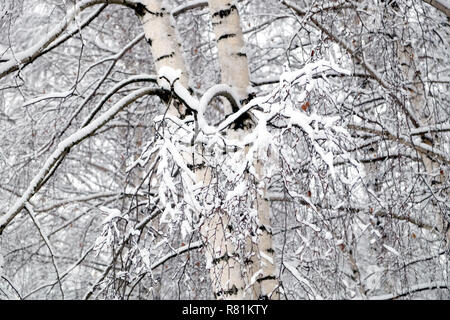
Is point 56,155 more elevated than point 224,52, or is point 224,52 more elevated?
Result: point 224,52

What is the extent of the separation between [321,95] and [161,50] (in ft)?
4.13

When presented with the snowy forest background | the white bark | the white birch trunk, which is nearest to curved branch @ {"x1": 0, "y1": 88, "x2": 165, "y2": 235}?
the snowy forest background

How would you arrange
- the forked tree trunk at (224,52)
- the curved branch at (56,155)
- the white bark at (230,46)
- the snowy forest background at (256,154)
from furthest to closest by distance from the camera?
the white bark at (230,46) → the forked tree trunk at (224,52) → the curved branch at (56,155) → the snowy forest background at (256,154)

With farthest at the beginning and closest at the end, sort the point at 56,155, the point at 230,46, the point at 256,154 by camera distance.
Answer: the point at 230,46 → the point at 56,155 → the point at 256,154

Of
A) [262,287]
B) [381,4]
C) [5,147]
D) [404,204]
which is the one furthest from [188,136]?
[5,147]

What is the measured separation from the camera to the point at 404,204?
10.7 feet

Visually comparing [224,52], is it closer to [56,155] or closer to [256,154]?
[56,155]

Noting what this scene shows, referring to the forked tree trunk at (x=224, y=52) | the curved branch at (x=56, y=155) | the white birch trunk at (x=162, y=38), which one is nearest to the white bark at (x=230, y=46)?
the forked tree trunk at (x=224, y=52)

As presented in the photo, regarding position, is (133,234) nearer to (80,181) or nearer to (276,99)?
(276,99)

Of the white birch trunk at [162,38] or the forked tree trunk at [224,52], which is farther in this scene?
the white birch trunk at [162,38]

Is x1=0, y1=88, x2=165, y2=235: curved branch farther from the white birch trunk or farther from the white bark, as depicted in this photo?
the white bark

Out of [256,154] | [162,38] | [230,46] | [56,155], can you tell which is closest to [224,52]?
[230,46]

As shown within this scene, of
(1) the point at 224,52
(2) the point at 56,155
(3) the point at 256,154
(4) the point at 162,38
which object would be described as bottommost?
(3) the point at 256,154

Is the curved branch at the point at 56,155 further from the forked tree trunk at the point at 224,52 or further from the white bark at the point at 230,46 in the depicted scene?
the white bark at the point at 230,46
